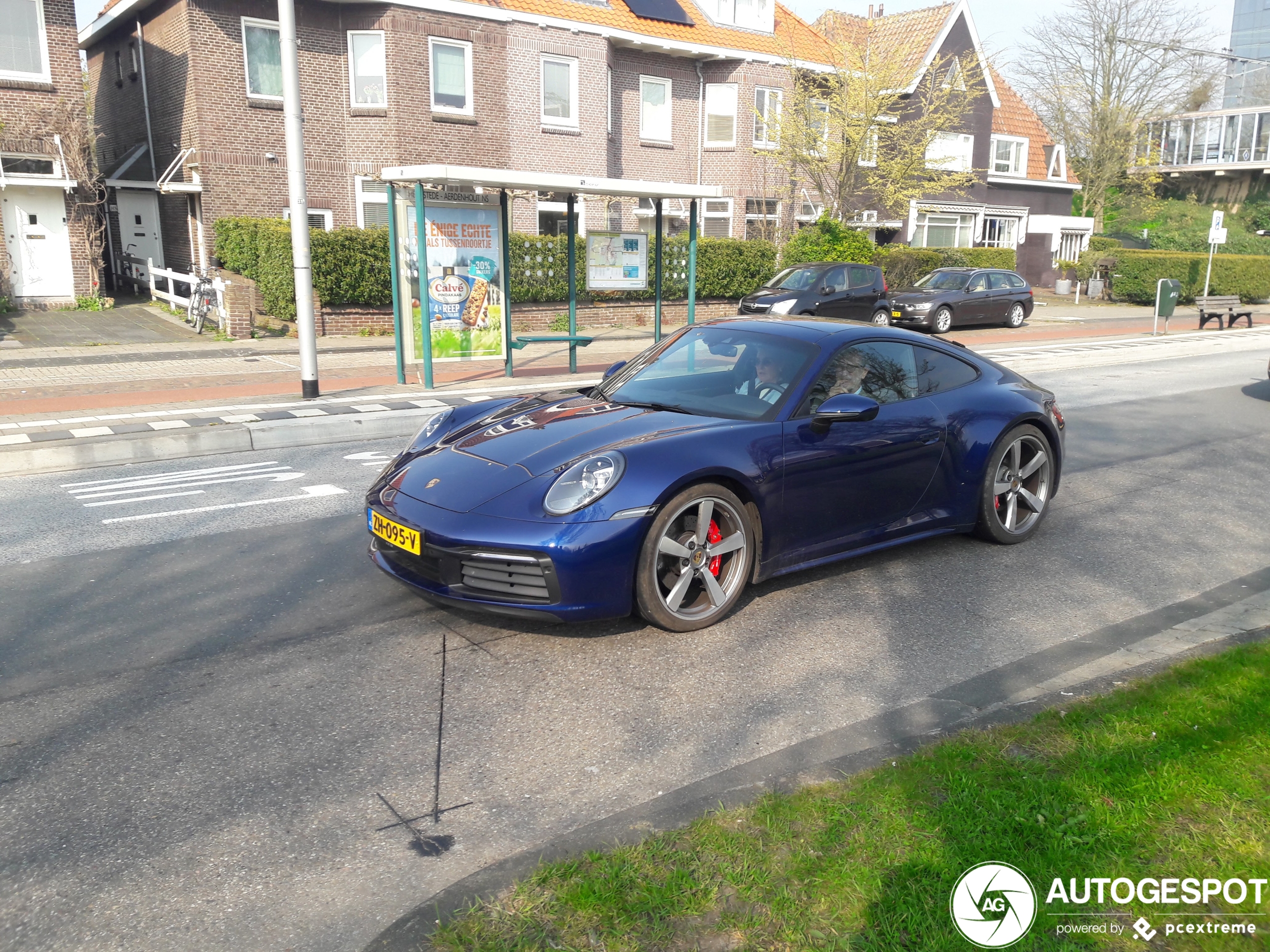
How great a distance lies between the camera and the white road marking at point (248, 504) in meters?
7.21

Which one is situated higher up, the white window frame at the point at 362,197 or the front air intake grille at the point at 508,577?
the white window frame at the point at 362,197

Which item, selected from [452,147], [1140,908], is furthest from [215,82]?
[1140,908]

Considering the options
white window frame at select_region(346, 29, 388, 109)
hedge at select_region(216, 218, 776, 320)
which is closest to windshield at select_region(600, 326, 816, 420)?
hedge at select_region(216, 218, 776, 320)

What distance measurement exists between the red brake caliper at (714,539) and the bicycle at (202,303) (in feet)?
52.0

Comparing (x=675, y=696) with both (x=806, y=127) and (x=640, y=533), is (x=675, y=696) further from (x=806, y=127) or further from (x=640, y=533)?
(x=806, y=127)

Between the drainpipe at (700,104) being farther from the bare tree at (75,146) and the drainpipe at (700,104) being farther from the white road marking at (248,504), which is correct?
the white road marking at (248,504)

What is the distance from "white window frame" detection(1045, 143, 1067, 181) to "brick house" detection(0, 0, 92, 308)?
35.5 meters

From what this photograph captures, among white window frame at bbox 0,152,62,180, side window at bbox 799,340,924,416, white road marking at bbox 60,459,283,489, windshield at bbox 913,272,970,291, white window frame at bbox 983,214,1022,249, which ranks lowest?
white road marking at bbox 60,459,283,489

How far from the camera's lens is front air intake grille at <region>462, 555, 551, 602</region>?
4555mm

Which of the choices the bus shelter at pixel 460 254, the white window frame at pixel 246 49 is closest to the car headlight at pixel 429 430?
the bus shelter at pixel 460 254

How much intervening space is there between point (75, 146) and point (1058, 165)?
36.3 metres

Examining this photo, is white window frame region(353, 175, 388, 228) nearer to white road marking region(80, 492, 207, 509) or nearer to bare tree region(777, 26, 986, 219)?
bare tree region(777, 26, 986, 219)

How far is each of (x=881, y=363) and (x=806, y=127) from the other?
2446cm

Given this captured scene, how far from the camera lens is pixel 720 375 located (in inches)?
227
